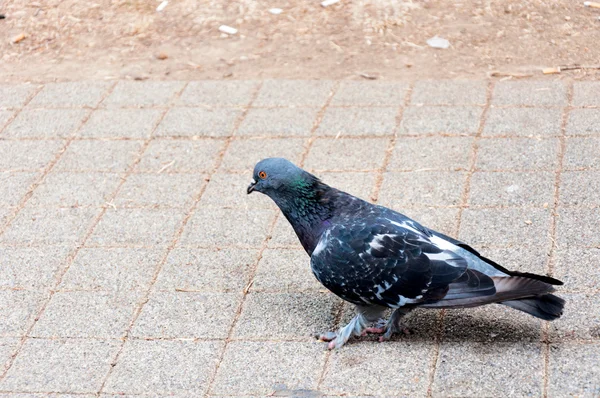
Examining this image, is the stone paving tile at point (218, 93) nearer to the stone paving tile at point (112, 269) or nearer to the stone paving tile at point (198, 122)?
the stone paving tile at point (198, 122)

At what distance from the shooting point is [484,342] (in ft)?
15.0

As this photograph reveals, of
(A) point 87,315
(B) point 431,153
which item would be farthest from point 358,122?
(A) point 87,315

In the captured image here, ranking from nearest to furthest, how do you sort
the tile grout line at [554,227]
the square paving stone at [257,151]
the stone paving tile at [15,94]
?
the tile grout line at [554,227] → the square paving stone at [257,151] → the stone paving tile at [15,94]

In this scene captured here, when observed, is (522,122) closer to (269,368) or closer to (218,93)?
(218,93)

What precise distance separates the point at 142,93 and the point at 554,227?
3983 mm

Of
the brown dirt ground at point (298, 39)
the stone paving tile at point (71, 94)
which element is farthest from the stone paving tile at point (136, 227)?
the brown dirt ground at point (298, 39)

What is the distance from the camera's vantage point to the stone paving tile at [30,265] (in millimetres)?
5504

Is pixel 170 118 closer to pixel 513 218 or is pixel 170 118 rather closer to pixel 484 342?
pixel 513 218

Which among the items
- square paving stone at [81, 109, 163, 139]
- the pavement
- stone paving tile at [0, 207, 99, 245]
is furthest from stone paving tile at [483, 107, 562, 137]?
stone paving tile at [0, 207, 99, 245]

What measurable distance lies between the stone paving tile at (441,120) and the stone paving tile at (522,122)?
0.12 m

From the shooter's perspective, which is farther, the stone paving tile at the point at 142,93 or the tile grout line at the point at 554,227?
the stone paving tile at the point at 142,93

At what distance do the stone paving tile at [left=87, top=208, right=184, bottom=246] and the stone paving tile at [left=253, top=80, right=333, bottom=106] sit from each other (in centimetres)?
179

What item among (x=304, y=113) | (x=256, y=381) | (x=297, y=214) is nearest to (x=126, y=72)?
(x=304, y=113)

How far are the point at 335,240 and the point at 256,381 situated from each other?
83 cm
